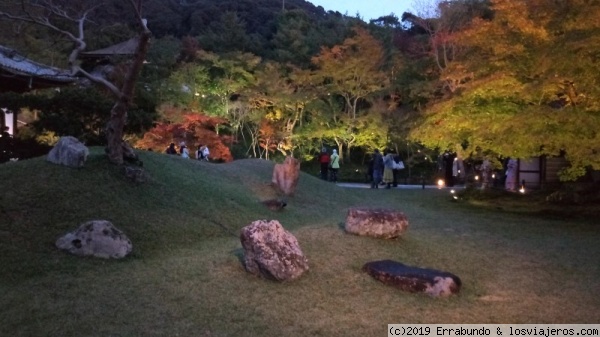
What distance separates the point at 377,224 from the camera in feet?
28.7

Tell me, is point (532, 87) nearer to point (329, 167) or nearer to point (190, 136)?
point (329, 167)

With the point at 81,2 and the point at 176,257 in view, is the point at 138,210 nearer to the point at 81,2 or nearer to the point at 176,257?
the point at 176,257

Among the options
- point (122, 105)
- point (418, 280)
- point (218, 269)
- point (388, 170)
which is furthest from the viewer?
point (388, 170)

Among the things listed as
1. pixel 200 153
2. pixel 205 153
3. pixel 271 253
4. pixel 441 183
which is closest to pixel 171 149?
pixel 200 153

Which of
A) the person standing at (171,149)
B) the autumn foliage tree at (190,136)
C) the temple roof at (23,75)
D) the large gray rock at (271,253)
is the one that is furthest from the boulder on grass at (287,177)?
the autumn foliage tree at (190,136)

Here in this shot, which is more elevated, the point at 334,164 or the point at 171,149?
the point at 171,149

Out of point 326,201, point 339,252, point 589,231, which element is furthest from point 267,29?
point 339,252

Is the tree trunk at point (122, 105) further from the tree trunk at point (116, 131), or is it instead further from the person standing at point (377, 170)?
the person standing at point (377, 170)

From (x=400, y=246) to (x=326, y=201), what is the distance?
6.30 meters

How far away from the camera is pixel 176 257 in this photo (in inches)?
289

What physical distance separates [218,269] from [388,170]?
16.8m

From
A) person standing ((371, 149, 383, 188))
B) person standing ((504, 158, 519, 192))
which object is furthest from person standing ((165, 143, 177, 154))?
person standing ((504, 158, 519, 192))

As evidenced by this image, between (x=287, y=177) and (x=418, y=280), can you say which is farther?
(x=287, y=177)

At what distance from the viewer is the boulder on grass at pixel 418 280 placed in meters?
6.29
